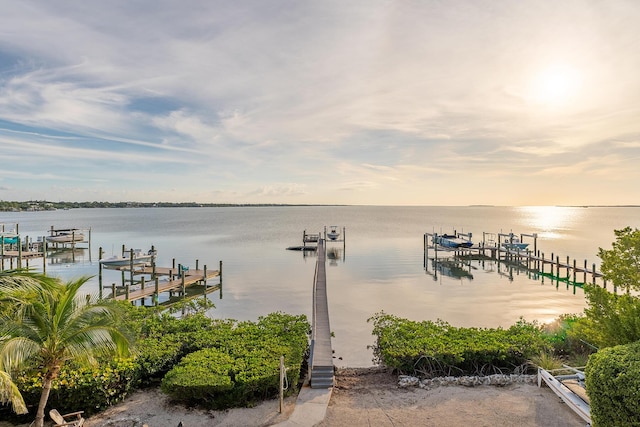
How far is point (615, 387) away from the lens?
6.29 m

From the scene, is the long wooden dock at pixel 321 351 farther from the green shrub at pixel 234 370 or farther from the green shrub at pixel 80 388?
the green shrub at pixel 80 388

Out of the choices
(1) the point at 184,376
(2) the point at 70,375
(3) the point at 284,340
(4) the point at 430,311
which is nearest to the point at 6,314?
(2) the point at 70,375

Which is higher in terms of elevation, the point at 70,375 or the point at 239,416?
the point at 70,375

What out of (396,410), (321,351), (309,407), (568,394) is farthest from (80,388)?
(568,394)

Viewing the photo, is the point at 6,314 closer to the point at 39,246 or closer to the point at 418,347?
the point at 418,347

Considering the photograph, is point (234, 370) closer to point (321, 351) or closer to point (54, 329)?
point (321, 351)

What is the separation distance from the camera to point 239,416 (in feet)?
27.6

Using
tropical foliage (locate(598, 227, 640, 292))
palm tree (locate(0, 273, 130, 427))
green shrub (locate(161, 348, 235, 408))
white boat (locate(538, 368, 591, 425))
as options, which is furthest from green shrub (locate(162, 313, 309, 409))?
tropical foliage (locate(598, 227, 640, 292))

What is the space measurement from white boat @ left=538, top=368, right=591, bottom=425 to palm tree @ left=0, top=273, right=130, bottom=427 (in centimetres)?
927

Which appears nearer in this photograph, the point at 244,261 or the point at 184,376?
the point at 184,376

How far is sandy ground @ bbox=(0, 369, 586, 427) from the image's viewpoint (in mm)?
8148

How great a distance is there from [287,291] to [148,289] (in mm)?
8608

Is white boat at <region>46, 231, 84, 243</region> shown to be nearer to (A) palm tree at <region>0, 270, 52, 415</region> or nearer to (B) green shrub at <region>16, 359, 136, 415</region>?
(B) green shrub at <region>16, 359, 136, 415</region>

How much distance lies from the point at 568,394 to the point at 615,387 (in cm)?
235
